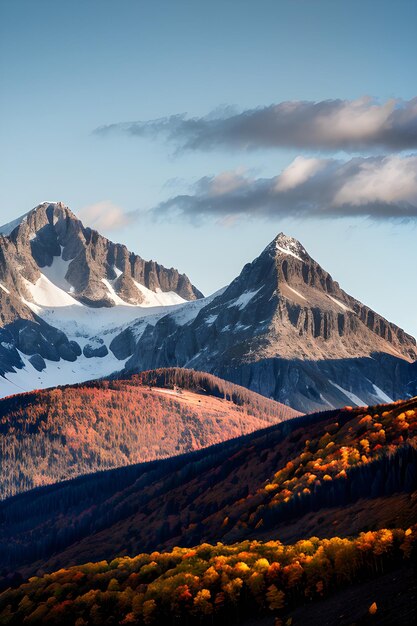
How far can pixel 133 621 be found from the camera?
195 meters

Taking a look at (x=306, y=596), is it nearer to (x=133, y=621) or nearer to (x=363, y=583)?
(x=363, y=583)

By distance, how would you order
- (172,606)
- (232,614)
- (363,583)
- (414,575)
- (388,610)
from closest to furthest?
1. (388,610)
2. (414,575)
3. (363,583)
4. (232,614)
5. (172,606)

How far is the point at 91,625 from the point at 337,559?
1933 inches

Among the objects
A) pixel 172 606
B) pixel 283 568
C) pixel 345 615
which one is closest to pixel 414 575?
pixel 345 615

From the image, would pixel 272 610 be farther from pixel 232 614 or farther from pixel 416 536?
pixel 416 536

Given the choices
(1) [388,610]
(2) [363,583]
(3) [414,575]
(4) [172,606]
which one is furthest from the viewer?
(4) [172,606]

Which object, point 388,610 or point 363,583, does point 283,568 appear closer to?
point 363,583

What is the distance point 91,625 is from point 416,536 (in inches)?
2484

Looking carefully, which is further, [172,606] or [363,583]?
[172,606]

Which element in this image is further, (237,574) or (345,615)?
(237,574)

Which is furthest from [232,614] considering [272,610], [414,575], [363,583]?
[414,575]

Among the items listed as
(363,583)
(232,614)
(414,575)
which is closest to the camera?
(414,575)

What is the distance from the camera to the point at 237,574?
7820 inches

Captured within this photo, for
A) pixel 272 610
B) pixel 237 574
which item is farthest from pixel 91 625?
pixel 272 610
